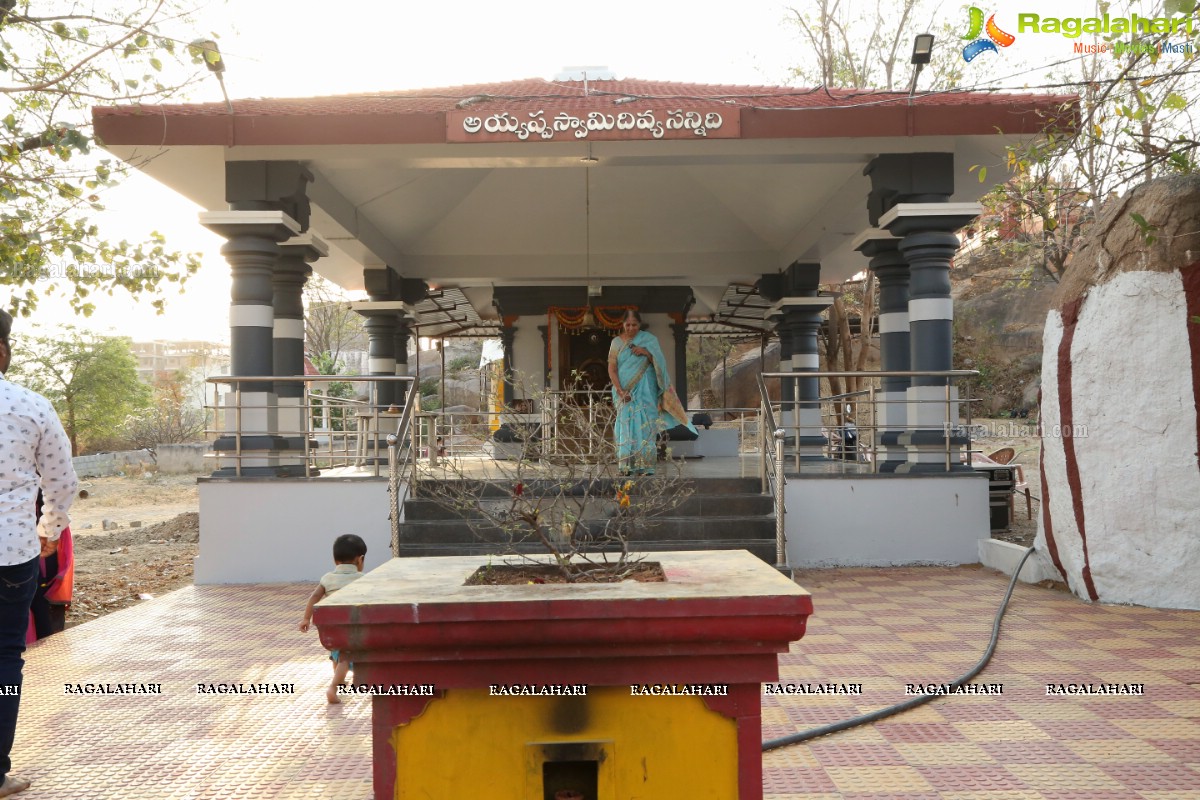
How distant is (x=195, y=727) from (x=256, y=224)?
5.66 metres

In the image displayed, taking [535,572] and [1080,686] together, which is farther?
[1080,686]

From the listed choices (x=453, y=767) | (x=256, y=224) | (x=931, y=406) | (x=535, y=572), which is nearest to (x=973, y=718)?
(x=535, y=572)

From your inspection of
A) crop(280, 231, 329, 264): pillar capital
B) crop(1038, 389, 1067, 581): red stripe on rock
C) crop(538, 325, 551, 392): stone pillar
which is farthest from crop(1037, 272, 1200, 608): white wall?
crop(538, 325, 551, 392): stone pillar

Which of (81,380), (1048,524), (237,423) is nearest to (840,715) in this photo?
(1048,524)

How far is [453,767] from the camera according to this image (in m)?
2.27

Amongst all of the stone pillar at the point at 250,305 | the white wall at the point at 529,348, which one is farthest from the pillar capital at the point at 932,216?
the white wall at the point at 529,348

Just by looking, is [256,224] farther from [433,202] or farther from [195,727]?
[195,727]

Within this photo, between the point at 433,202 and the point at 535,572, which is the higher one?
the point at 433,202

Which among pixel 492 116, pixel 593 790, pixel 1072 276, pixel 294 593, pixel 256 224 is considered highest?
pixel 492 116

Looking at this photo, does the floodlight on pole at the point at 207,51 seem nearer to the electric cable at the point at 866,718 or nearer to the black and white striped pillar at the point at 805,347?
the electric cable at the point at 866,718

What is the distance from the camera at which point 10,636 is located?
3611 millimetres

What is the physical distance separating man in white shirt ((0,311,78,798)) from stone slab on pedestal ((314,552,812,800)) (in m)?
2.00

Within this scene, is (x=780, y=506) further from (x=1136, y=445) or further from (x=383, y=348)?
(x=383, y=348)

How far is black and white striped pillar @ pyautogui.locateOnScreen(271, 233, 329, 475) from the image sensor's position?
11.1 metres
